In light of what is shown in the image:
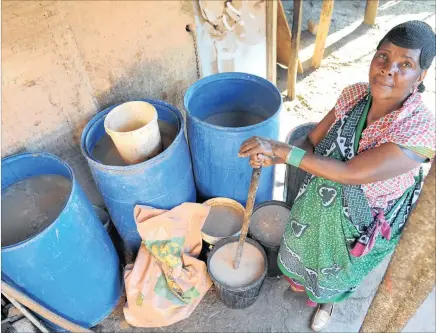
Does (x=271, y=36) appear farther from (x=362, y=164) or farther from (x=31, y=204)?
(x=31, y=204)

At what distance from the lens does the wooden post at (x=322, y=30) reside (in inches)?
186

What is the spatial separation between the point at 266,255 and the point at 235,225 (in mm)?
332

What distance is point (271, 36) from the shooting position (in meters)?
3.76


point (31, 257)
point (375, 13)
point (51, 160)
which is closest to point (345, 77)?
point (375, 13)

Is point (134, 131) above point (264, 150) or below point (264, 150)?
below

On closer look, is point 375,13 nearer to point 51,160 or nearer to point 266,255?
point 266,255

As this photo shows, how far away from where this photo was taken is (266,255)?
265 centimetres

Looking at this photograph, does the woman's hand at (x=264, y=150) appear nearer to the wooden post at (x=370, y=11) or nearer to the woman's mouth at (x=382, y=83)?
the woman's mouth at (x=382, y=83)

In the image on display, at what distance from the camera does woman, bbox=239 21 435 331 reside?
1.51 metres

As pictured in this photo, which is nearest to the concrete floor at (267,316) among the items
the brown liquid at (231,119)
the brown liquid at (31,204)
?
the brown liquid at (31,204)

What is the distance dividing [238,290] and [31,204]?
1473 millimetres

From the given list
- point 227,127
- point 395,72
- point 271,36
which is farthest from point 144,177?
point 271,36

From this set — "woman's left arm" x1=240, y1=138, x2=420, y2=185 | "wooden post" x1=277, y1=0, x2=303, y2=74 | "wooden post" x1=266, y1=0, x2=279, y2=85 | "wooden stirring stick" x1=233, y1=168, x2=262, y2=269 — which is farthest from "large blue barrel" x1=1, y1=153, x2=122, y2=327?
"wooden post" x1=277, y1=0, x2=303, y2=74

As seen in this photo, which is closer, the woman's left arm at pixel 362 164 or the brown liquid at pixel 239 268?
the woman's left arm at pixel 362 164
